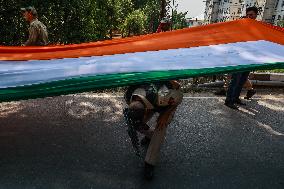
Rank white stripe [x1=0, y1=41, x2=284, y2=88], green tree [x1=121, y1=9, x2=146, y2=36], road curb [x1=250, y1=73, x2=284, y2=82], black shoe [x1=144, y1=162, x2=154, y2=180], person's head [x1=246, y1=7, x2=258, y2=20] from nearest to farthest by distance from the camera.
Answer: white stripe [x1=0, y1=41, x2=284, y2=88]
black shoe [x1=144, y1=162, x2=154, y2=180]
person's head [x1=246, y1=7, x2=258, y2=20]
road curb [x1=250, y1=73, x2=284, y2=82]
green tree [x1=121, y1=9, x2=146, y2=36]

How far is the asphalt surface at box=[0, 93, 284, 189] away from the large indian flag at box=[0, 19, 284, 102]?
3.84ft

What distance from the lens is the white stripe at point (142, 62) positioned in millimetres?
4195

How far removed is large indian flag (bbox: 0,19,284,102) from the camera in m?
4.09

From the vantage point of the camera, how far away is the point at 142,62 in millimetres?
4395

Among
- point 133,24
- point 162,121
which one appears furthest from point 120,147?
point 133,24

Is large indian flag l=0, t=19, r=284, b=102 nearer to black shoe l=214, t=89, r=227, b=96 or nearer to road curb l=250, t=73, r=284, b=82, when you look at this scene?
black shoe l=214, t=89, r=227, b=96

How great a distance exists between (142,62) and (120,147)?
1.65 m

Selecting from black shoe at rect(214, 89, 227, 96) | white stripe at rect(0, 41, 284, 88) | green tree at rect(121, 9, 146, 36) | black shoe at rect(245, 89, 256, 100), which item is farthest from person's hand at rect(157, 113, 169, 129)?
green tree at rect(121, 9, 146, 36)

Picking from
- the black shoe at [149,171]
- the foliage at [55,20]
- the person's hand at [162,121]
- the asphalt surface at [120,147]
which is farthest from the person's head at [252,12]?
the foliage at [55,20]

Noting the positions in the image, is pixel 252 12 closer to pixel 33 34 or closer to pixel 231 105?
pixel 231 105

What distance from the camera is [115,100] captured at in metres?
7.88

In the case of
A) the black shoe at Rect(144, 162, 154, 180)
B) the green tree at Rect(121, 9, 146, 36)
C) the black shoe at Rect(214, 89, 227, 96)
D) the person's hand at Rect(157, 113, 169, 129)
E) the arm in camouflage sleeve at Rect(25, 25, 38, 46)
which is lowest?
the green tree at Rect(121, 9, 146, 36)

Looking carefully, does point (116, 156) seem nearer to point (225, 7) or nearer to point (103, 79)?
point (103, 79)

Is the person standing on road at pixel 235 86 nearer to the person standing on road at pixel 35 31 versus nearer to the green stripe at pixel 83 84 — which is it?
the green stripe at pixel 83 84
